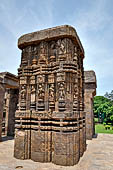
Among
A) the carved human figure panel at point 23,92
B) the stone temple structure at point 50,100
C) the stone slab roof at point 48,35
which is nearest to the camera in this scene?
the stone temple structure at point 50,100

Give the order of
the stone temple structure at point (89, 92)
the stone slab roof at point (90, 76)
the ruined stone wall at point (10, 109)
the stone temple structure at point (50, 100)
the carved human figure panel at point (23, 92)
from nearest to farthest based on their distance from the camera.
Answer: the stone temple structure at point (50, 100), the carved human figure panel at point (23, 92), the stone temple structure at point (89, 92), the stone slab roof at point (90, 76), the ruined stone wall at point (10, 109)

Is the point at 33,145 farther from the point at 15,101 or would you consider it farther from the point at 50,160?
the point at 15,101

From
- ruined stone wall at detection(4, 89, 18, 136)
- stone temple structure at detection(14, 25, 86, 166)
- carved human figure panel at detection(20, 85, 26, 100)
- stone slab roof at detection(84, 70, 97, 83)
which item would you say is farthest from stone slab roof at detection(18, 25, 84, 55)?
ruined stone wall at detection(4, 89, 18, 136)

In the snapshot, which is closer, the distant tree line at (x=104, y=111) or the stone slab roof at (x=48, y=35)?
the stone slab roof at (x=48, y=35)

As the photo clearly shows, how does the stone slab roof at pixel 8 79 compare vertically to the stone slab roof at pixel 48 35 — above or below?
below

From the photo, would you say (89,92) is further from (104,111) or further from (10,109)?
(104,111)

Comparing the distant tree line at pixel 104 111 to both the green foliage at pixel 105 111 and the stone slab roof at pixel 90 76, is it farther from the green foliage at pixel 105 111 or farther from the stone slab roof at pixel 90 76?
the stone slab roof at pixel 90 76

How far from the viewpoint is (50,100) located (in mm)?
6543

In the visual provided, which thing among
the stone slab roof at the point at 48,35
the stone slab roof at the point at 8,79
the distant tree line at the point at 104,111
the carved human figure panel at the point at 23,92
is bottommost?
the distant tree line at the point at 104,111

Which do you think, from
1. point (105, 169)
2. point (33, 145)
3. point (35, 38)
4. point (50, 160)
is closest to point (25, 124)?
point (33, 145)

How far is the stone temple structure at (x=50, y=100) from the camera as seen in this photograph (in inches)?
235

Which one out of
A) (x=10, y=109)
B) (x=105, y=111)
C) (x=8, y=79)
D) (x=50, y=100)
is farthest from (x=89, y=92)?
(x=105, y=111)

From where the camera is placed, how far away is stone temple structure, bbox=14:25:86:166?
19.6 ft

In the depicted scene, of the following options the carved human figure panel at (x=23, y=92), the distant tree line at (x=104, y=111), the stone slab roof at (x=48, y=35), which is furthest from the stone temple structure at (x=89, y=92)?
the distant tree line at (x=104, y=111)
